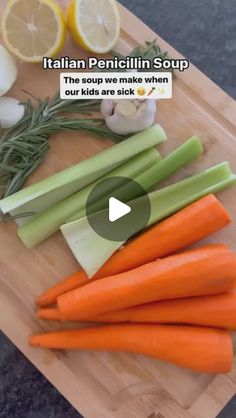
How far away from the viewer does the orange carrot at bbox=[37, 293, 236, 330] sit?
120 centimetres

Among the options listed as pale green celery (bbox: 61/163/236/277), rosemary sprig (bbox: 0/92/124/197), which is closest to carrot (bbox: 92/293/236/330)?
pale green celery (bbox: 61/163/236/277)

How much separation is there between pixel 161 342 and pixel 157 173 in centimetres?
38

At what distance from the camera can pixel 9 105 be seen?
127 centimetres

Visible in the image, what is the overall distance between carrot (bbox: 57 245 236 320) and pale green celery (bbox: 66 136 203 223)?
17cm

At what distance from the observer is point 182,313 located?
1209 mm

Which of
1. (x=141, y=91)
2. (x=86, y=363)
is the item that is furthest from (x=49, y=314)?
(x=141, y=91)

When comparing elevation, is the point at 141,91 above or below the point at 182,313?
above

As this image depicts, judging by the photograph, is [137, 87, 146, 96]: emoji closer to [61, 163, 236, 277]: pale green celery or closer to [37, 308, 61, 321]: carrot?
[61, 163, 236, 277]: pale green celery

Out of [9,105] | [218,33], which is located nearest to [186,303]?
[9,105]

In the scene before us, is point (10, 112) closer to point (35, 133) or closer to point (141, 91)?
point (35, 133)

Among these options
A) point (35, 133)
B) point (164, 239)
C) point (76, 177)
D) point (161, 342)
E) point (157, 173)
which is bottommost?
point (161, 342)

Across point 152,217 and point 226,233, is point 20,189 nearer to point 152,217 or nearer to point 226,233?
point 152,217

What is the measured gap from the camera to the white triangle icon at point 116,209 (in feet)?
4.10

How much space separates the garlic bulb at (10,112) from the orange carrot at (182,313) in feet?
1.43
